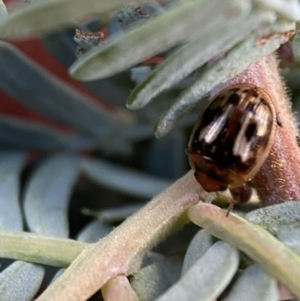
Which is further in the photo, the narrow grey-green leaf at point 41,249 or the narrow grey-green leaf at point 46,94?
the narrow grey-green leaf at point 46,94

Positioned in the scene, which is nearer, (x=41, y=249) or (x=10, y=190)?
(x=41, y=249)

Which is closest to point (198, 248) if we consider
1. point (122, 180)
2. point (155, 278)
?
point (155, 278)

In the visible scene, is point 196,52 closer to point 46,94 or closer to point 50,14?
point 50,14

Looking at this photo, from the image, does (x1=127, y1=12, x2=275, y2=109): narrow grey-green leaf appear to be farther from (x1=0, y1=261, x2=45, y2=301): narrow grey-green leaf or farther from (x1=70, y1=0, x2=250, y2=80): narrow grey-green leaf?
(x1=0, y1=261, x2=45, y2=301): narrow grey-green leaf

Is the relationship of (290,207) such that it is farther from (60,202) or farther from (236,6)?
(60,202)

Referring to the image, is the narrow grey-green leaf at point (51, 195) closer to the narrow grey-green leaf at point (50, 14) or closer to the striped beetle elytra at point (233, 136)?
the striped beetle elytra at point (233, 136)

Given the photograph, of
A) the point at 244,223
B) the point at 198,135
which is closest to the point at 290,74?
the point at 198,135

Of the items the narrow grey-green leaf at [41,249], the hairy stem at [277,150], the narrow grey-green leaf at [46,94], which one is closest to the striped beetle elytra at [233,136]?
the hairy stem at [277,150]
